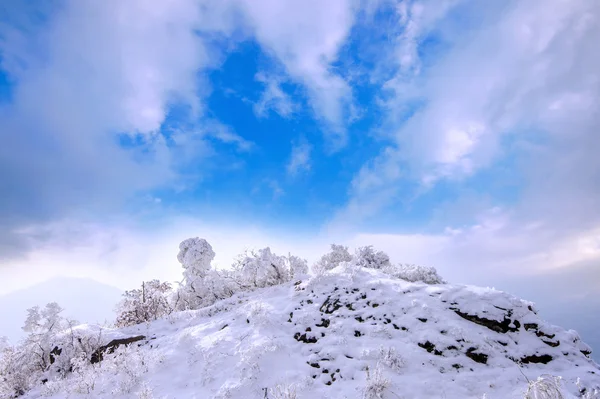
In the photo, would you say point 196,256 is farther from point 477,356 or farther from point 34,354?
point 477,356

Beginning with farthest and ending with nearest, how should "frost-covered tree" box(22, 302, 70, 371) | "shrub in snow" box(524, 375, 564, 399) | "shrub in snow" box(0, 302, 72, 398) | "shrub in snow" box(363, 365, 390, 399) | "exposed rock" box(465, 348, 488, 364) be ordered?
"frost-covered tree" box(22, 302, 70, 371), "shrub in snow" box(0, 302, 72, 398), "exposed rock" box(465, 348, 488, 364), "shrub in snow" box(363, 365, 390, 399), "shrub in snow" box(524, 375, 564, 399)

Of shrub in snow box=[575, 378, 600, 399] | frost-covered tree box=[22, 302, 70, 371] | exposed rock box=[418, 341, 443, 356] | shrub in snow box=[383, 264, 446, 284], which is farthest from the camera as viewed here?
shrub in snow box=[383, 264, 446, 284]

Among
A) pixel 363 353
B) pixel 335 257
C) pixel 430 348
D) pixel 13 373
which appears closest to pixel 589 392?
pixel 430 348

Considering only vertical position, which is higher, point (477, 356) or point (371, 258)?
point (371, 258)

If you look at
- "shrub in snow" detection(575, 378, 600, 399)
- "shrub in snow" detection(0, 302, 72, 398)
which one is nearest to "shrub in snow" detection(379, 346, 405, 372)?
"shrub in snow" detection(575, 378, 600, 399)

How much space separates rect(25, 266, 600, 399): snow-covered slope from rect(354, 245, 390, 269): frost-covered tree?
773 cm

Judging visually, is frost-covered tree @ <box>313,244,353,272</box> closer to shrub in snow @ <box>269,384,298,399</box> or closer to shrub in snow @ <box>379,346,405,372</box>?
shrub in snow @ <box>379,346,405,372</box>

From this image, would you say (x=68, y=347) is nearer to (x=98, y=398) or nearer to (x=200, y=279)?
(x=98, y=398)

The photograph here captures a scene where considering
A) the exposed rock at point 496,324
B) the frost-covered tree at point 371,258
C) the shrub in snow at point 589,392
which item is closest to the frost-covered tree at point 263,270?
the frost-covered tree at point 371,258

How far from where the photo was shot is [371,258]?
20984mm

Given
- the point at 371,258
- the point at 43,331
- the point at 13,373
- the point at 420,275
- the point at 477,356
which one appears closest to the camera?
the point at 477,356

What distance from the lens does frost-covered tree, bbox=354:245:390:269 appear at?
2059 cm

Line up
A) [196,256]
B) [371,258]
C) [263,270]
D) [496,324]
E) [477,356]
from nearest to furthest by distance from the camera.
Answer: [477,356] < [496,324] < [263,270] < [371,258] < [196,256]

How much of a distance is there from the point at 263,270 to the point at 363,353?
35.9 feet
